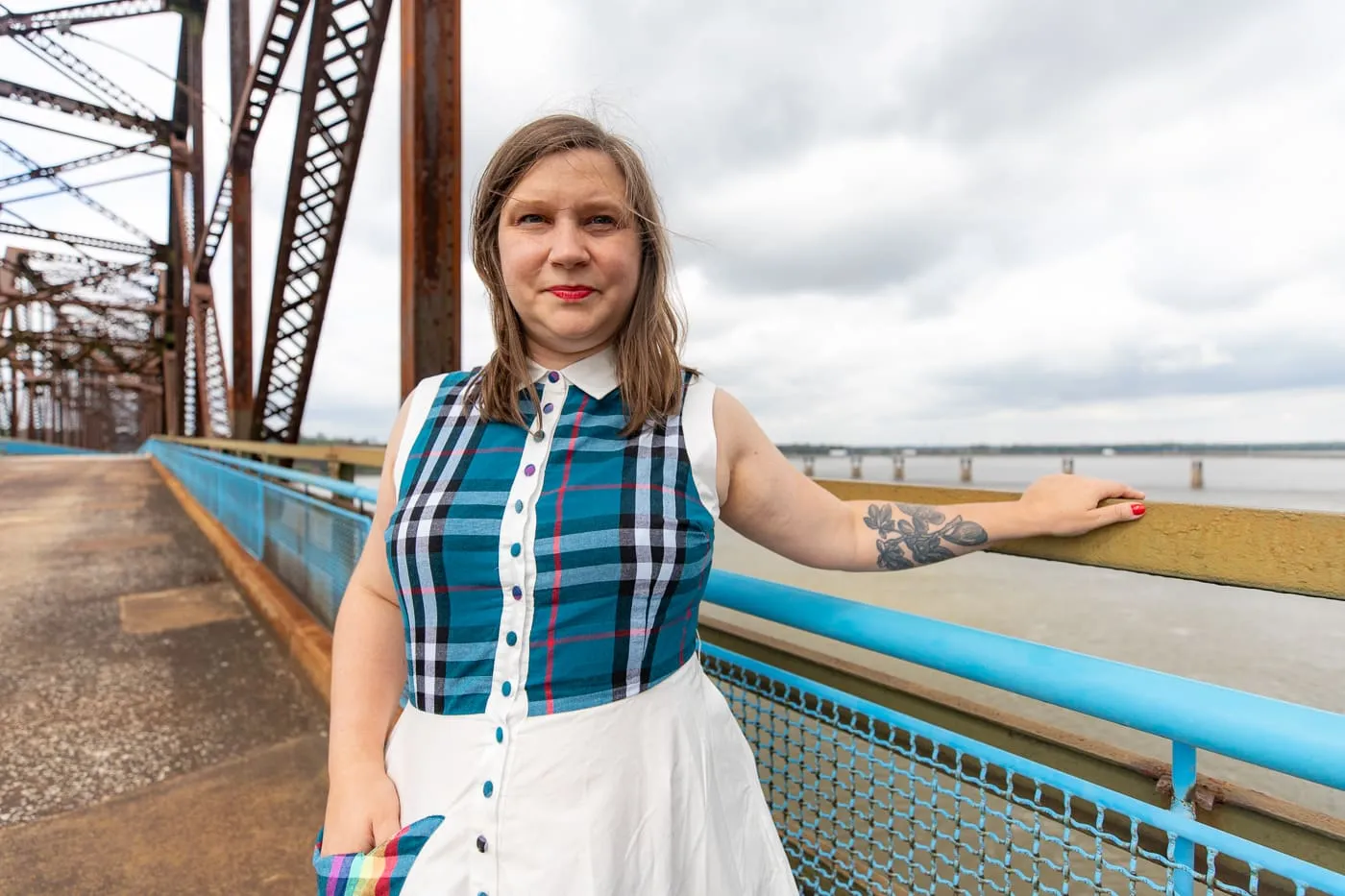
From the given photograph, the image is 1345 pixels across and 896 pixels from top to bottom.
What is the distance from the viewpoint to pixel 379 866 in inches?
37.2

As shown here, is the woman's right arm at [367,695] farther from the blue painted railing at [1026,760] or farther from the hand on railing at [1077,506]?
the hand on railing at [1077,506]

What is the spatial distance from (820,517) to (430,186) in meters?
2.93

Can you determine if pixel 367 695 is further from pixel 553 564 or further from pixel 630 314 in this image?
pixel 630 314

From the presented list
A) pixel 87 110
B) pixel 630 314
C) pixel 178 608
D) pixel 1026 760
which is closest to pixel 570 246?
pixel 630 314

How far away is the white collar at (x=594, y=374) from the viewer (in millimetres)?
1147

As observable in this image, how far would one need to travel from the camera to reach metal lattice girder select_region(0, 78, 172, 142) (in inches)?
504

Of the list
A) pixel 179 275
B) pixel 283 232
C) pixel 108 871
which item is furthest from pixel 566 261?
pixel 179 275

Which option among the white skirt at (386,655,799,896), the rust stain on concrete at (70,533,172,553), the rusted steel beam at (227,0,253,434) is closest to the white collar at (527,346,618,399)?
the white skirt at (386,655,799,896)

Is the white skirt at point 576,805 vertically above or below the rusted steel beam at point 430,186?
below

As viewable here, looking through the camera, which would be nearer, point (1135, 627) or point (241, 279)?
point (1135, 627)

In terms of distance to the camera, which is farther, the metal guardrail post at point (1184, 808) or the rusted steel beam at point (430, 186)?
the rusted steel beam at point (430, 186)

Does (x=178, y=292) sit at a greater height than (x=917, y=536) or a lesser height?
greater

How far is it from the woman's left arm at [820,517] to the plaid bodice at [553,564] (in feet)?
0.25

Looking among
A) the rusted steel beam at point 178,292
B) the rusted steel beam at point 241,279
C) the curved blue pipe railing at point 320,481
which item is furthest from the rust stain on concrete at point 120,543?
the rusted steel beam at point 178,292
